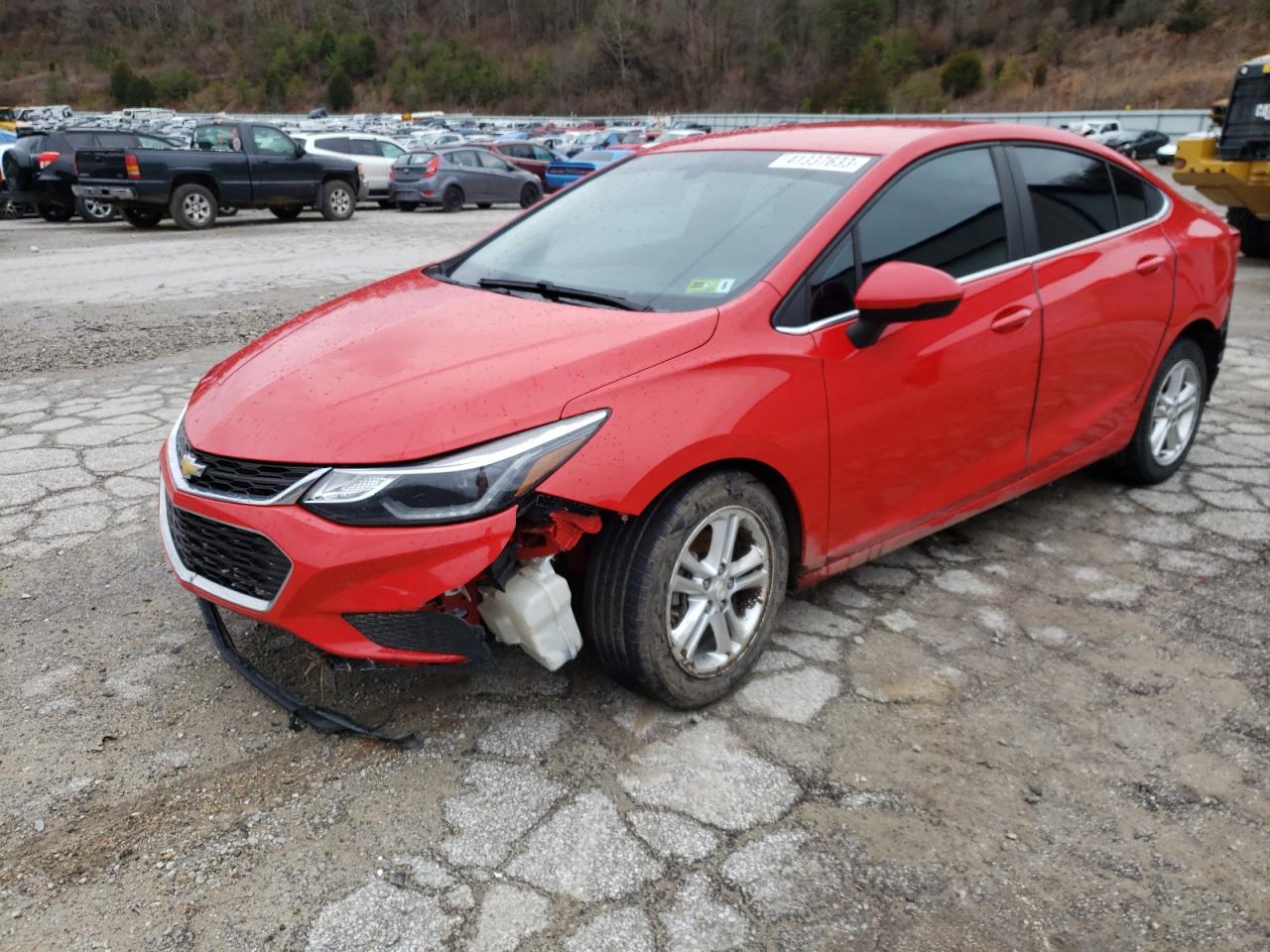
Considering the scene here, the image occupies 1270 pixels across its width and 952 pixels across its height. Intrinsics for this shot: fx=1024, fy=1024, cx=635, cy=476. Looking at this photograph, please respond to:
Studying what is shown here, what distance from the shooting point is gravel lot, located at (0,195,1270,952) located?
7.17ft

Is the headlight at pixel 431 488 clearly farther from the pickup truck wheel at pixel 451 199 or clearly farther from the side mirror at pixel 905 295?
the pickup truck wheel at pixel 451 199

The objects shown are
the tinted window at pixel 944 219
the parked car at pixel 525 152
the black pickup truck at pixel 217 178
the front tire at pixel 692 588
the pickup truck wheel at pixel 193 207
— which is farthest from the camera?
the parked car at pixel 525 152

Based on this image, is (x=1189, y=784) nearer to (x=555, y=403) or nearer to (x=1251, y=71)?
(x=555, y=403)

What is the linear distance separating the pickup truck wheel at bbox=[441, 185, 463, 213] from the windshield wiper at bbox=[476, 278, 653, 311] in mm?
17223

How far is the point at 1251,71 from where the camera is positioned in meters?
10.7

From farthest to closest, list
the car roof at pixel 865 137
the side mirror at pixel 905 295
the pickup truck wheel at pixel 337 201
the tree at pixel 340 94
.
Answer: the tree at pixel 340 94
the pickup truck wheel at pixel 337 201
the car roof at pixel 865 137
the side mirror at pixel 905 295

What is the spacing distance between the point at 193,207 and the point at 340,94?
293 ft

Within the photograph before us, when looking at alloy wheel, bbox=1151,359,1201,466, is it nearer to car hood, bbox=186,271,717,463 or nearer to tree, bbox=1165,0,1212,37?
car hood, bbox=186,271,717,463

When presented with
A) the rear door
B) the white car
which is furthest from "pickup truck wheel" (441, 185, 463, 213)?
the rear door

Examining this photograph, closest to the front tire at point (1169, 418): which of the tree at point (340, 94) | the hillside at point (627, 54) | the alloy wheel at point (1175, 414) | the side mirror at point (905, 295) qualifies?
the alloy wheel at point (1175, 414)

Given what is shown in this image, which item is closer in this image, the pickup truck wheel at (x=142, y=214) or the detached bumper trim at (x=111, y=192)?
the detached bumper trim at (x=111, y=192)

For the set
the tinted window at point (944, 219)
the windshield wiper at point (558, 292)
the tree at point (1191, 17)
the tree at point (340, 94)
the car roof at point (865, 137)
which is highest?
the tree at point (1191, 17)

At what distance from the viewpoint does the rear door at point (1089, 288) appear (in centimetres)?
367

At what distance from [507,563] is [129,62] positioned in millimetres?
129039
